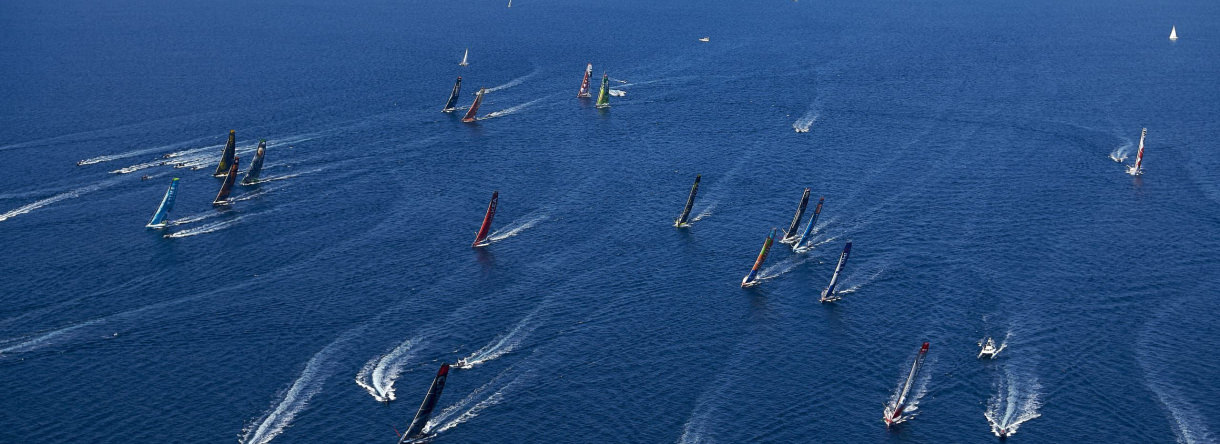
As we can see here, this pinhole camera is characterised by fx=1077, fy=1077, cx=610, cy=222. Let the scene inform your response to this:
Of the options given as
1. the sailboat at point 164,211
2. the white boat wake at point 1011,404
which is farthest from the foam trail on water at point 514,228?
the white boat wake at point 1011,404

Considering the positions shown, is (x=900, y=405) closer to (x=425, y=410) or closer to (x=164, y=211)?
(x=425, y=410)

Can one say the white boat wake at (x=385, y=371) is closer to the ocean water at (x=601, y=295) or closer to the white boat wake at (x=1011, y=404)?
the ocean water at (x=601, y=295)

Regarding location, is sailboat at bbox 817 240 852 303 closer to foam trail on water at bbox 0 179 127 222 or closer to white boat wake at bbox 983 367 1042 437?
white boat wake at bbox 983 367 1042 437

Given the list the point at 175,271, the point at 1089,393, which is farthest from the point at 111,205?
the point at 1089,393

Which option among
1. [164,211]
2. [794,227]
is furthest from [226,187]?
[794,227]

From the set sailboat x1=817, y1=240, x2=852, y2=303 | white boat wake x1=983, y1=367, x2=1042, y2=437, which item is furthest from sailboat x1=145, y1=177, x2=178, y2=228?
white boat wake x1=983, y1=367, x2=1042, y2=437

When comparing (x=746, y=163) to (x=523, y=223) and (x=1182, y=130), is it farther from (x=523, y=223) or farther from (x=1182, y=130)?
(x=1182, y=130)
